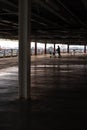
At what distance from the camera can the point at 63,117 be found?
27.5 ft

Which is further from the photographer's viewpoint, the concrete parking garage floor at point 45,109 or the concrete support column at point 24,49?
the concrete support column at point 24,49

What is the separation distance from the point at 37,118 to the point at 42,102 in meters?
2.23

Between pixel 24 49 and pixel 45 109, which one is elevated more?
pixel 24 49

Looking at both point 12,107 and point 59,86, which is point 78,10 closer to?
point 59,86

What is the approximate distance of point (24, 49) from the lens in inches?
438

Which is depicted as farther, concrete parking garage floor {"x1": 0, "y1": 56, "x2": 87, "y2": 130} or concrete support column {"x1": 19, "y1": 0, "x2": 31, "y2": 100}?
concrete support column {"x1": 19, "y1": 0, "x2": 31, "y2": 100}

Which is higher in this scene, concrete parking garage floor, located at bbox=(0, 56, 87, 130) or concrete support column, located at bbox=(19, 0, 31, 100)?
concrete support column, located at bbox=(19, 0, 31, 100)

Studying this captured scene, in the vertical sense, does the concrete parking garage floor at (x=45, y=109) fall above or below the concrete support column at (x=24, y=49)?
below

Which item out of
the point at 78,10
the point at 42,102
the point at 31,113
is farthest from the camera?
the point at 78,10

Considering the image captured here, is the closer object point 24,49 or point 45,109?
point 45,109

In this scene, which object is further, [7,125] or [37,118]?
[37,118]

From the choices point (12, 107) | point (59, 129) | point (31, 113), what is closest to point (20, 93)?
point (12, 107)

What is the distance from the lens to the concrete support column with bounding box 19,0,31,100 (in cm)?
1106

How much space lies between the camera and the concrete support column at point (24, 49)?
36.3 ft
